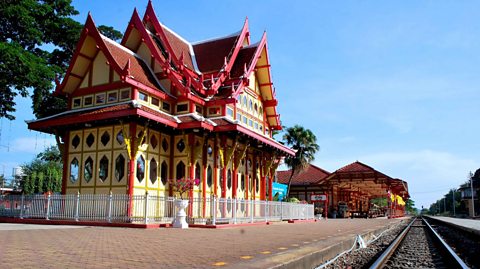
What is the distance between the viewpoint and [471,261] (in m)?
10.9

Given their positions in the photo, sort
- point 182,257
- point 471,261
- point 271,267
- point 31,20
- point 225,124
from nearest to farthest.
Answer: point 271,267
point 182,257
point 471,261
point 225,124
point 31,20

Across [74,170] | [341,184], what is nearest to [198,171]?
[74,170]

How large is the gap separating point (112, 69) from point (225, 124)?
610 cm

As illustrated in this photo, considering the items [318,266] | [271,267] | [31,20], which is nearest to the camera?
[271,267]

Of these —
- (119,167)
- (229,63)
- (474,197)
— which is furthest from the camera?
(474,197)

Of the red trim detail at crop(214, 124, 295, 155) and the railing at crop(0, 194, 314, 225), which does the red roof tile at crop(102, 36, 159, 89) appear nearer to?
the red trim detail at crop(214, 124, 295, 155)

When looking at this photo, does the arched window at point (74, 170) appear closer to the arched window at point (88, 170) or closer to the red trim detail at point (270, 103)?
the arched window at point (88, 170)

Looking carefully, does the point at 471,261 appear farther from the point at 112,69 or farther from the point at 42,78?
the point at 42,78

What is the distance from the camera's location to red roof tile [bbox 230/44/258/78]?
2522cm

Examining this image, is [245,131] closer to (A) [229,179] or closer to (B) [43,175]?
(A) [229,179]

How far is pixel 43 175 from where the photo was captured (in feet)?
182

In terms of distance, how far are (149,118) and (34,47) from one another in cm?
1468

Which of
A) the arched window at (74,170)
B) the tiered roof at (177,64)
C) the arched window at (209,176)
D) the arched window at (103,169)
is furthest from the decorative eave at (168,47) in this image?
the arched window at (74,170)

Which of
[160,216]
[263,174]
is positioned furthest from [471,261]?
[263,174]
